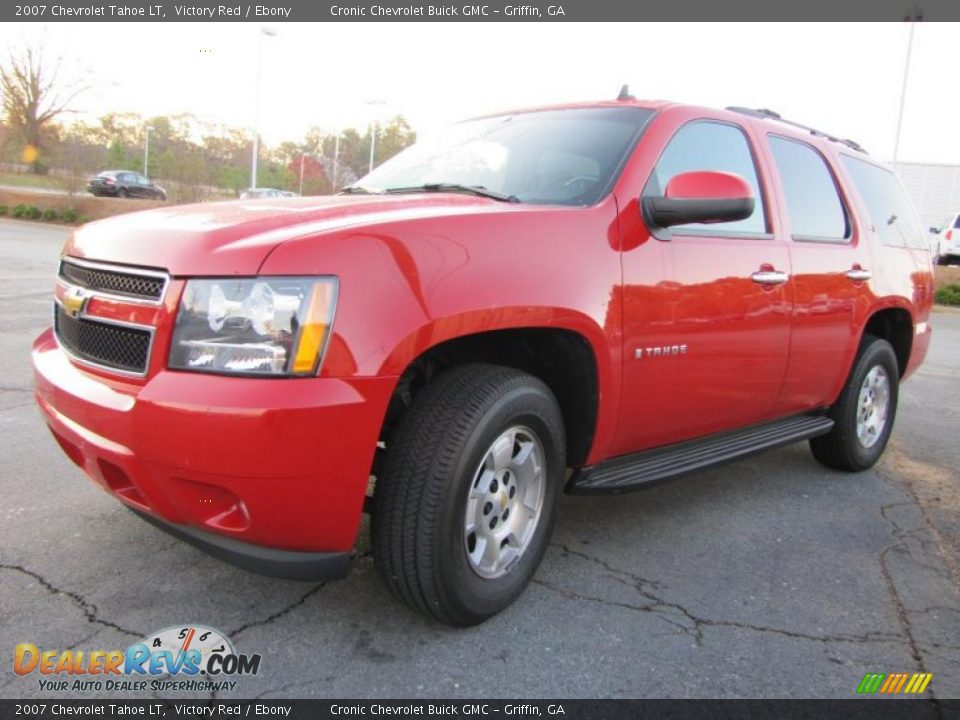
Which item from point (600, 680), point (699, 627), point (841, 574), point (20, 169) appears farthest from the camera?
point (20, 169)

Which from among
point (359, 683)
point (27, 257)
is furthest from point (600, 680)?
point (27, 257)

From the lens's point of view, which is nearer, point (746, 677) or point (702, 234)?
point (746, 677)

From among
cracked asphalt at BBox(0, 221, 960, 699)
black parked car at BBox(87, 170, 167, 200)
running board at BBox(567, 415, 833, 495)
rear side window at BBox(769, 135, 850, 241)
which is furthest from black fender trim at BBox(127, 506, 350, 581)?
black parked car at BBox(87, 170, 167, 200)

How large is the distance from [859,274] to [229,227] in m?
3.47

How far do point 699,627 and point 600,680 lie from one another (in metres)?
0.55

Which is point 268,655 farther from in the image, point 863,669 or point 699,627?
point 863,669

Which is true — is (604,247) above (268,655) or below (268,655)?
above

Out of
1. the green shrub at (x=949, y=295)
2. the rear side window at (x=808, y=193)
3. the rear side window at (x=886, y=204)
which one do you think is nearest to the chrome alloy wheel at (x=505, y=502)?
the rear side window at (x=808, y=193)

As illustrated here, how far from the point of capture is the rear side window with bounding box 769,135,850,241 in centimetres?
394

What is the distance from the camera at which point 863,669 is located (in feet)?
8.18

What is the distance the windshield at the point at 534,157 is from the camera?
10.1ft

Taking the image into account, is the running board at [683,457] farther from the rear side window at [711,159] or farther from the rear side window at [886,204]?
the rear side window at [886,204]

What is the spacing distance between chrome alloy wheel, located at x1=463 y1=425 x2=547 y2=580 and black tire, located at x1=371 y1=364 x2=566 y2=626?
0.08m
